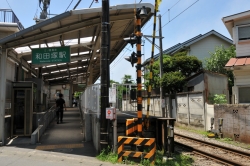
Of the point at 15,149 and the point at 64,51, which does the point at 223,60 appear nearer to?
the point at 64,51

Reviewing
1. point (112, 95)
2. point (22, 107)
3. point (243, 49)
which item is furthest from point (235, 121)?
point (22, 107)

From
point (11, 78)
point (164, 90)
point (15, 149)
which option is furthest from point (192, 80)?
point (15, 149)

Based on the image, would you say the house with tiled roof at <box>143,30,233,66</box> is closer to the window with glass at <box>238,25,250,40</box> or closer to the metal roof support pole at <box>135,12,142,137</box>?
the window with glass at <box>238,25,250,40</box>

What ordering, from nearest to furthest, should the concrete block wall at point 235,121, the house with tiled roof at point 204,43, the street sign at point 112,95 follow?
the street sign at point 112,95 → the concrete block wall at point 235,121 → the house with tiled roof at point 204,43

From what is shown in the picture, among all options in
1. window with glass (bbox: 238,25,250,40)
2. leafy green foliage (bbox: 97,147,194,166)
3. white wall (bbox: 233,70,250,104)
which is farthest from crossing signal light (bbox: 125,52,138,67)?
window with glass (bbox: 238,25,250,40)

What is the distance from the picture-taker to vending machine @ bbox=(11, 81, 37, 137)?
11523 millimetres

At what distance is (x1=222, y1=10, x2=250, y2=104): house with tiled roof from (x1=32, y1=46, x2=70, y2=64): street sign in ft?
27.3

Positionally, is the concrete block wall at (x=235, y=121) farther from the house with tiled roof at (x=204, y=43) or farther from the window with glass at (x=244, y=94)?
the house with tiled roof at (x=204, y=43)

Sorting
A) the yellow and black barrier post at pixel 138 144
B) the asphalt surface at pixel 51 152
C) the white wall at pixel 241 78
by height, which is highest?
the white wall at pixel 241 78

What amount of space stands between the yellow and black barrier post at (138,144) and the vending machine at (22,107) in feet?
19.0

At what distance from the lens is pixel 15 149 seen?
9148 millimetres

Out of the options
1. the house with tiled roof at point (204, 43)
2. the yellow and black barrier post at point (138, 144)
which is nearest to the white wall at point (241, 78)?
the yellow and black barrier post at point (138, 144)

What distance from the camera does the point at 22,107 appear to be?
464 inches

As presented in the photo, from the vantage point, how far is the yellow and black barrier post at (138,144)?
289 inches
